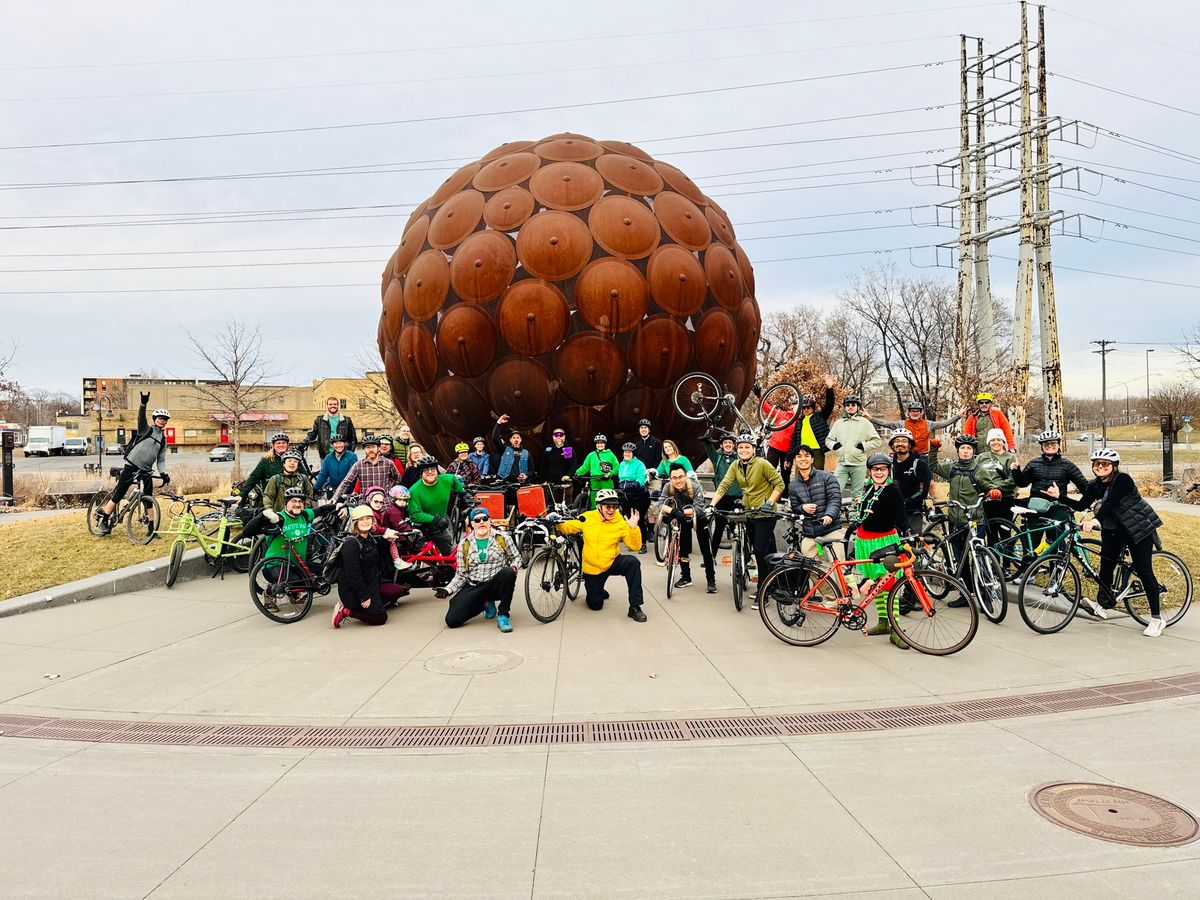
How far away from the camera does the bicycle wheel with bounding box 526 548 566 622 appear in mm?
7434

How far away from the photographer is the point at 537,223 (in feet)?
39.3

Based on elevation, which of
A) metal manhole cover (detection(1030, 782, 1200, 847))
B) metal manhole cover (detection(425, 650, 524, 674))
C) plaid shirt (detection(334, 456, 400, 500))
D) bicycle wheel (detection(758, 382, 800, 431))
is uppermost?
bicycle wheel (detection(758, 382, 800, 431))

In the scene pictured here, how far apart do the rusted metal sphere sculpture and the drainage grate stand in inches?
312

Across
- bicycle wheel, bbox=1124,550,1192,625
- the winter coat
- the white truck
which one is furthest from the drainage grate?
the white truck

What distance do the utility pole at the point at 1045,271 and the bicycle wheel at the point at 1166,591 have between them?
20.8 m

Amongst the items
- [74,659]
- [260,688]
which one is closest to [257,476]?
[74,659]

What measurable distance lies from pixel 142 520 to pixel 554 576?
7279mm

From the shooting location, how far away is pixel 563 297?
11.9 m

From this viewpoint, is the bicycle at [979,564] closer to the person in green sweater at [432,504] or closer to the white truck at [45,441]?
the person in green sweater at [432,504]

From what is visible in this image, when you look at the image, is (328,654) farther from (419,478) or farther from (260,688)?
(419,478)

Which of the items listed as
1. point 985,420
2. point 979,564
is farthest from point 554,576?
point 985,420

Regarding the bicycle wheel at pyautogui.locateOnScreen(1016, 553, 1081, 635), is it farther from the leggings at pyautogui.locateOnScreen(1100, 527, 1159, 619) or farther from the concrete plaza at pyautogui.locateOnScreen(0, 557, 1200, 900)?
the leggings at pyautogui.locateOnScreen(1100, 527, 1159, 619)

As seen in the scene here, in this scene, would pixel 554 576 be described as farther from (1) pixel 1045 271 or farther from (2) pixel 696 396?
(1) pixel 1045 271

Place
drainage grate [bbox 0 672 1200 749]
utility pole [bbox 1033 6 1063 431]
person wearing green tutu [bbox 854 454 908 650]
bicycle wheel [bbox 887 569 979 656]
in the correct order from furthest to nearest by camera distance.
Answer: utility pole [bbox 1033 6 1063 431] < person wearing green tutu [bbox 854 454 908 650] < bicycle wheel [bbox 887 569 979 656] < drainage grate [bbox 0 672 1200 749]
